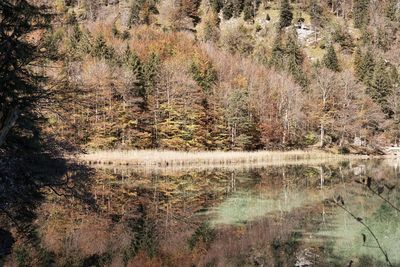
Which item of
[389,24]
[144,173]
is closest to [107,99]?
[144,173]

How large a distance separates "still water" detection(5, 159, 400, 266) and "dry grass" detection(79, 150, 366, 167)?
11781mm

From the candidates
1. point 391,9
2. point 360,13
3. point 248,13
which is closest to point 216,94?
point 248,13

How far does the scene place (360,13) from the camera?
362 feet

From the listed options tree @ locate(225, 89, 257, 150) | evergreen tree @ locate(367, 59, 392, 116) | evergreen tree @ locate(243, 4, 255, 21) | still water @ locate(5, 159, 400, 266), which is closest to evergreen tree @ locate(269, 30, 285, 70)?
evergreen tree @ locate(243, 4, 255, 21)

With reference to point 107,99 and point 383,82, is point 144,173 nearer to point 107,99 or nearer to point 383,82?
point 107,99

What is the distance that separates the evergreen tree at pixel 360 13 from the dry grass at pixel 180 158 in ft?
236

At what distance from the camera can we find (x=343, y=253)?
41.4 feet

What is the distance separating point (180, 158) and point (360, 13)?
3408 inches

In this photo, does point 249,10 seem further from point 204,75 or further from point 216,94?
point 216,94

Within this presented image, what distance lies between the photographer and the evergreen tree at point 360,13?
108m

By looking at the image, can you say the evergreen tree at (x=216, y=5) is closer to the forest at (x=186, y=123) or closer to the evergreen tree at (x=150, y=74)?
the forest at (x=186, y=123)

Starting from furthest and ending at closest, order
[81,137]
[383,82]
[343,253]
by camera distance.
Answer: [383,82]
[81,137]
[343,253]

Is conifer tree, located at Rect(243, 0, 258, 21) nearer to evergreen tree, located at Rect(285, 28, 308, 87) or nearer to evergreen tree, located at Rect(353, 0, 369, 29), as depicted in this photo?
evergreen tree, located at Rect(285, 28, 308, 87)

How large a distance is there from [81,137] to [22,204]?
28.5 metres
